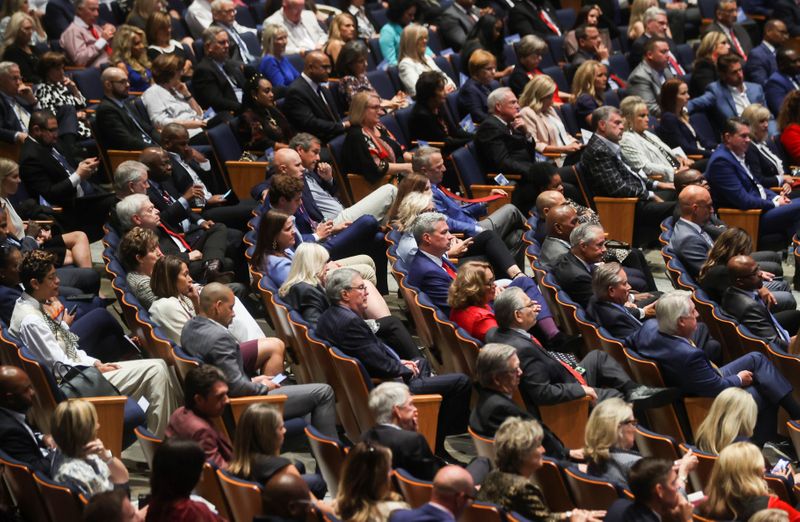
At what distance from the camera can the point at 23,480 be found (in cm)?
464

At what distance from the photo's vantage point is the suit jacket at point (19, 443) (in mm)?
4816

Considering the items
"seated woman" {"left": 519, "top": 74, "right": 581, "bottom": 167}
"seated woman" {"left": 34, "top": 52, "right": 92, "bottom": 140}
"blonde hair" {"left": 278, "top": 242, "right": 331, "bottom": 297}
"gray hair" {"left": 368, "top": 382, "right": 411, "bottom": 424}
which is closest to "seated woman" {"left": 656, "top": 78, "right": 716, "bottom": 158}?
"seated woman" {"left": 519, "top": 74, "right": 581, "bottom": 167}

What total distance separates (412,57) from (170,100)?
1.85 meters

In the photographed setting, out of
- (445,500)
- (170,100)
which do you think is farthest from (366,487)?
(170,100)

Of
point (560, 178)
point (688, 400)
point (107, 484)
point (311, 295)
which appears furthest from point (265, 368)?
point (560, 178)

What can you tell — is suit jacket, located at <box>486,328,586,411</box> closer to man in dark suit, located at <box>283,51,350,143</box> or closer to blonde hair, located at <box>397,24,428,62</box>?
man in dark suit, located at <box>283,51,350,143</box>

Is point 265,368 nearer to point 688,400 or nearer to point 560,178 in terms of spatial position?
point 688,400

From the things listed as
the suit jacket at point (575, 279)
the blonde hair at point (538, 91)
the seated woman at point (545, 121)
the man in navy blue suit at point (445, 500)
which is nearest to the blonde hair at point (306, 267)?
the suit jacket at point (575, 279)

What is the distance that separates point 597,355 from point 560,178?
207cm

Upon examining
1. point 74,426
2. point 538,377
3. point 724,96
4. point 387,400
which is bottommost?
point 724,96

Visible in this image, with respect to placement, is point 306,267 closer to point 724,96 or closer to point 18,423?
point 18,423

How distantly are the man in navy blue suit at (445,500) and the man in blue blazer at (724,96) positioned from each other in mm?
5684

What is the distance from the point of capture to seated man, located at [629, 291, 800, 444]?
18.5ft

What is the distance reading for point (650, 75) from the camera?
31.9 ft
